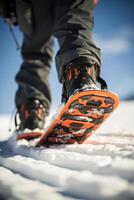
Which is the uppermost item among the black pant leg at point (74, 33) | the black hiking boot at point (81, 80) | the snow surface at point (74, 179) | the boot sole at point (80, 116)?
the black pant leg at point (74, 33)

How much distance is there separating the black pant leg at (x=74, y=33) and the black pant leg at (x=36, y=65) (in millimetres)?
368

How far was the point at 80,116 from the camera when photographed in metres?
0.91

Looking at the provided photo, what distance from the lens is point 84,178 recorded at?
19.3 inches

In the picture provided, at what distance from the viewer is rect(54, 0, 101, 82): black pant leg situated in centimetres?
92

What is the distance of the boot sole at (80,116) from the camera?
0.82 m

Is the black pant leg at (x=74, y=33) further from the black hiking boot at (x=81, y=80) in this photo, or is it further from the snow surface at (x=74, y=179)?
the snow surface at (x=74, y=179)

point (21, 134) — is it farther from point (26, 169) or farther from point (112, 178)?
point (112, 178)

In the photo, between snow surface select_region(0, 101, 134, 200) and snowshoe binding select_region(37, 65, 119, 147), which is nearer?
snow surface select_region(0, 101, 134, 200)

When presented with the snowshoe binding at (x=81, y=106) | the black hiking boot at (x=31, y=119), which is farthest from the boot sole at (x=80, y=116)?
the black hiking boot at (x=31, y=119)

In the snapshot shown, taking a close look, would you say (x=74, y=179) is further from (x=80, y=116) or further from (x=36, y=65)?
(x=36, y=65)

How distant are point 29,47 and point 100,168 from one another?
4.30ft

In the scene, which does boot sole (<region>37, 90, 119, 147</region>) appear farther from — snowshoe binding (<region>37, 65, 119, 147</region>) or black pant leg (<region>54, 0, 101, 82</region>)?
black pant leg (<region>54, 0, 101, 82</region>)

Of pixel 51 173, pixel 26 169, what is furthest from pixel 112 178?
pixel 26 169

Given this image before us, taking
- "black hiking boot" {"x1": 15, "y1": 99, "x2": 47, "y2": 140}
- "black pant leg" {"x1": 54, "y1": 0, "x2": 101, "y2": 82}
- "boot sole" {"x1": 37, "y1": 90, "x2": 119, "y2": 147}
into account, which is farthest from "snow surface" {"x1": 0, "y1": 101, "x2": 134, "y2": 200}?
"black hiking boot" {"x1": 15, "y1": 99, "x2": 47, "y2": 140}
